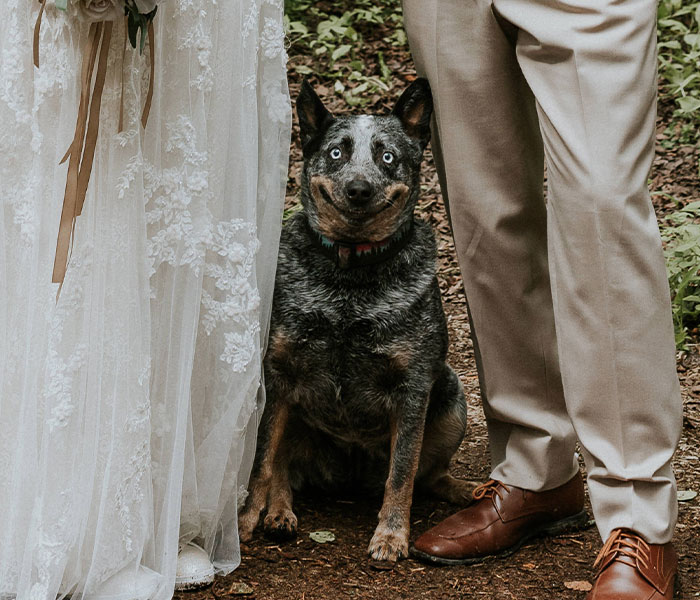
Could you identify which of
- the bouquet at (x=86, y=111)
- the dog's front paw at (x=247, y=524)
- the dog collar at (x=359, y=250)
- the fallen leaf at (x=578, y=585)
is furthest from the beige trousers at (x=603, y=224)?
the dog's front paw at (x=247, y=524)

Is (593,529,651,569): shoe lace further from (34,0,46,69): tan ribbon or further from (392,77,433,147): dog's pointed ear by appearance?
(34,0,46,69): tan ribbon

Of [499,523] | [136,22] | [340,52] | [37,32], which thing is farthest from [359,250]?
[340,52]

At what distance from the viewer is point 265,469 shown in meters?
3.24

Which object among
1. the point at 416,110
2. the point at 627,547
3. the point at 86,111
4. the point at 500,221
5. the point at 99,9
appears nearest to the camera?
the point at 99,9

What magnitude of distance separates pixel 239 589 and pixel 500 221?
1.29 m

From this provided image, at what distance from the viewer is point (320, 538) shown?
122 inches

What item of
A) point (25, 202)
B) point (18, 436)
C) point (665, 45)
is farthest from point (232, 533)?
point (665, 45)

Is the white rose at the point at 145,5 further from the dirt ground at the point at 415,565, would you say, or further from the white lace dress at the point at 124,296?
the dirt ground at the point at 415,565

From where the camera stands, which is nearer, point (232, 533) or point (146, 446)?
point (146, 446)

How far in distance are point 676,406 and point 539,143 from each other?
3.03 ft

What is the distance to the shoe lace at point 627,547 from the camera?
239cm

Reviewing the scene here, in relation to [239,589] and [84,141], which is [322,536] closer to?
[239,589]

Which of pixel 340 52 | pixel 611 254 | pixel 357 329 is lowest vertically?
pixel 357 329

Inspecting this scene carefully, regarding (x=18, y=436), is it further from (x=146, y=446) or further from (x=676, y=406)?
(x=676, y=406)
